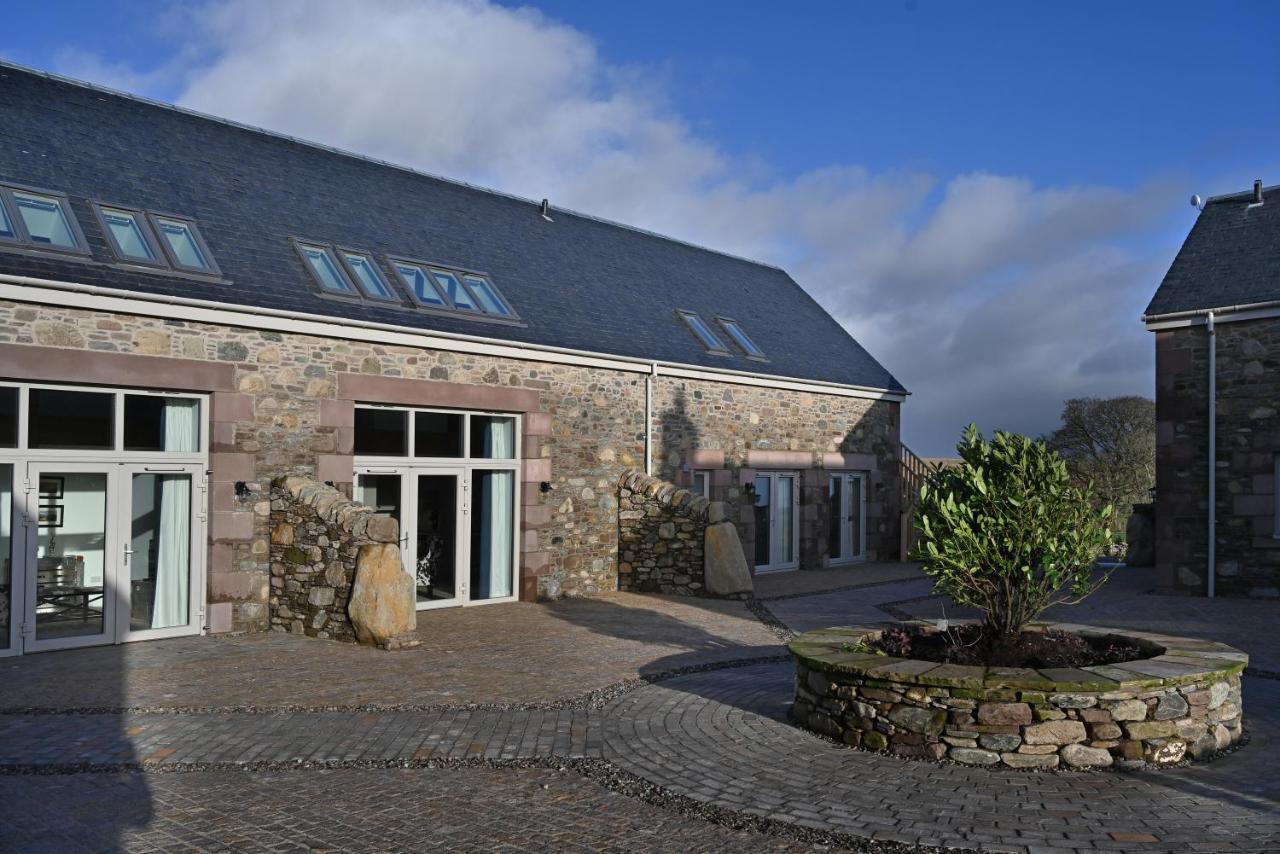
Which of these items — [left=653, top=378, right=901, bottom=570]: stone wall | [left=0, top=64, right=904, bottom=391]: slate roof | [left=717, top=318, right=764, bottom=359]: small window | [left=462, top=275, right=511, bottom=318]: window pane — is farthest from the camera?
[left=717, top=318, right=764, bottom=359]: small window

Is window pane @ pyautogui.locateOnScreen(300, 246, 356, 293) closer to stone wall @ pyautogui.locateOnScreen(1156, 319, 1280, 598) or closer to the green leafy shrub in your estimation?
the green leafy shrub

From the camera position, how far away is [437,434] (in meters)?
12.9

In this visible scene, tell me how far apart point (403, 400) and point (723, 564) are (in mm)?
4905

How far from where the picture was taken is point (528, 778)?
5.78m

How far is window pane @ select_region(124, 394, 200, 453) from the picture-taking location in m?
10.2

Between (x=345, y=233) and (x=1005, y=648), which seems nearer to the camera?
(x=1005, y=648)

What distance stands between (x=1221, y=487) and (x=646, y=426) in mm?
8192

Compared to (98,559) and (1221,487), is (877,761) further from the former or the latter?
(1221,487)

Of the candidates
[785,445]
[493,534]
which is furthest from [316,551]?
[785,445]

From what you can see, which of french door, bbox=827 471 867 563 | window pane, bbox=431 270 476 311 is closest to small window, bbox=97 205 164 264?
window pane, bbox=431 270 476 311

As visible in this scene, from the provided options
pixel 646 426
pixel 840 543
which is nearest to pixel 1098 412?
pixel 840 543

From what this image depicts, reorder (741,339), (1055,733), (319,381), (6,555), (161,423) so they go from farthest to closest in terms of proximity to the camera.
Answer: (741,339), (319,381), (161,423), (6,555), (1055,733)

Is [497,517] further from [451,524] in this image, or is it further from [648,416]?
[648,416]

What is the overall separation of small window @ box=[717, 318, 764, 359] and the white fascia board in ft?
4.99
